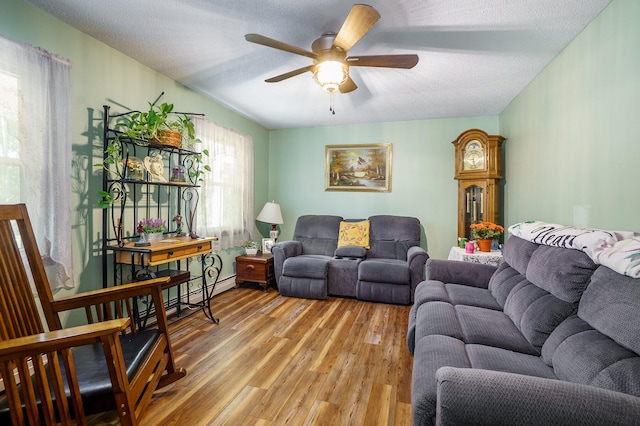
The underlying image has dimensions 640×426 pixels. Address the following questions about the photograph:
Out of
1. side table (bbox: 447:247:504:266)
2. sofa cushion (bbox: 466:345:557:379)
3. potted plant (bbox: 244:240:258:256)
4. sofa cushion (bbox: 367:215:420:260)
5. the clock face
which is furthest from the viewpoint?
potted plant (bbox: 244:240:258:256)

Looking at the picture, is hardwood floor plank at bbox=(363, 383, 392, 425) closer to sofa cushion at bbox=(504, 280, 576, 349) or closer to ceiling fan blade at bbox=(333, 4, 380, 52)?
sofa cushion at bbox=(504, 280, 576, 349)

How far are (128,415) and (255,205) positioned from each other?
3676 millimetres

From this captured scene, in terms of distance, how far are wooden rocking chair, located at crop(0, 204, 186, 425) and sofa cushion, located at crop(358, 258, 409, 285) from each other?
88.9 inches

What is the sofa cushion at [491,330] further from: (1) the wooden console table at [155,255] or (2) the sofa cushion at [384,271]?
(1) the wooden console table at [155,255]

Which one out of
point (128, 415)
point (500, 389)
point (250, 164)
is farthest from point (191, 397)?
point (250, 164)

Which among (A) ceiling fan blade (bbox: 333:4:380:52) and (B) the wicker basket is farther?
(B) the wicker basket

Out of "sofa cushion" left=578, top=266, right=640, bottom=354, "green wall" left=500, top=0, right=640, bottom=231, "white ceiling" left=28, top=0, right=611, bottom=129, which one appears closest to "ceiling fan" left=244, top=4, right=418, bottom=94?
"white ceiling" left=28, top=0, right=611, bottom=129

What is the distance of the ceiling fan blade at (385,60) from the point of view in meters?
2.01

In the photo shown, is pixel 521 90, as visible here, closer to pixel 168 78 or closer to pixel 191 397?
A: pixel 168 78

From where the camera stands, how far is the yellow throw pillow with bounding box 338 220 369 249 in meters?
4.12

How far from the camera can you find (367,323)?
2943 millimetres

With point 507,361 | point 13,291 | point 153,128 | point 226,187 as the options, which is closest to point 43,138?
point 153,128

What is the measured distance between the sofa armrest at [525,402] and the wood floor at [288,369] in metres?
0.88

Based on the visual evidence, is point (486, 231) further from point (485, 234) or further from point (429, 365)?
point (429, 365)
